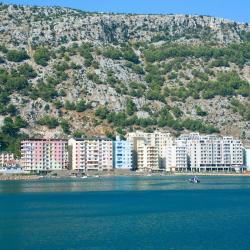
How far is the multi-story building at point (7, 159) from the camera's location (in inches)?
5984

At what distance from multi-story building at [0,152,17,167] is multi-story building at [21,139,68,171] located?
213 centimetres

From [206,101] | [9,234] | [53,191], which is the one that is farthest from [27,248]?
[206,101]

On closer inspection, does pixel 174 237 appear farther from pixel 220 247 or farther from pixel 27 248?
pixel 27 248

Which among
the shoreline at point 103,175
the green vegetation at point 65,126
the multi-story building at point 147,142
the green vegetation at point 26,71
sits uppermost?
the green vegetation at point 26,71

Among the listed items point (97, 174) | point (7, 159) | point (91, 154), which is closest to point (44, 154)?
point (7, 159)

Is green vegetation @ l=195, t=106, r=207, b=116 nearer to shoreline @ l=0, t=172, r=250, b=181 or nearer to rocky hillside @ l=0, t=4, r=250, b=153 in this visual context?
rocky hillside @ l=0, t=4, r=250, b=153

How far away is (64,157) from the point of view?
15650 centimetres

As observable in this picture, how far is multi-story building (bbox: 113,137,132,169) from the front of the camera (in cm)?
15812

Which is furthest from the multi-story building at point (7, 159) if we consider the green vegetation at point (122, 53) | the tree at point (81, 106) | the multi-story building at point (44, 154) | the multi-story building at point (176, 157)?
the green vegetation at point (122, 53)

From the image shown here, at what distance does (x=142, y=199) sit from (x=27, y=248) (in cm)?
3807

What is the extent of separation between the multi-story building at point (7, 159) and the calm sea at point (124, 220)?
55221mm

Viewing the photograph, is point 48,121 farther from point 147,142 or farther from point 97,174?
point 147,142

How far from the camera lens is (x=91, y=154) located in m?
157

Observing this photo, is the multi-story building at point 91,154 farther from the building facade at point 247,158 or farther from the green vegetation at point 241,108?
the green vegetation at point 241,108
